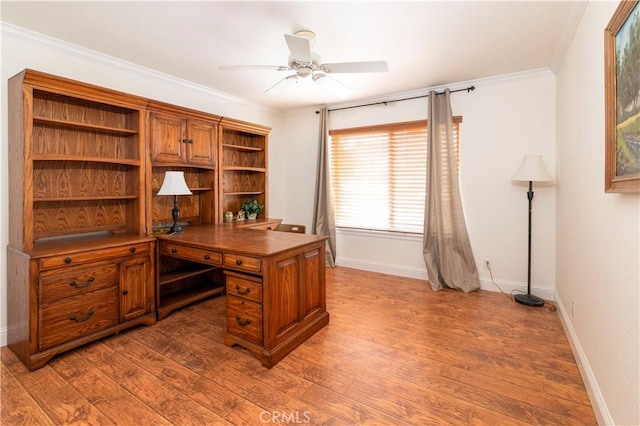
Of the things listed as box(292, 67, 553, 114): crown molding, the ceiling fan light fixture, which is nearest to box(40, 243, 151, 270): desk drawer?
the ceiling fan light fixture

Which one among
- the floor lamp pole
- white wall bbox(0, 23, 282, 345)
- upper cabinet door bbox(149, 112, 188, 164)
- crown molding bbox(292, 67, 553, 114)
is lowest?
the floor lamp pole

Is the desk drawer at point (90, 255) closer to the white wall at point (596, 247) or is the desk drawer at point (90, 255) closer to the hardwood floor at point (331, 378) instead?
the hardwood floor at point (331, 378)

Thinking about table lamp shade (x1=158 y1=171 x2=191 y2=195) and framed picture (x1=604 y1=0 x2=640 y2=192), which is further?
table lamp shade (x1=158 y1=171 x2=191 y2=195)

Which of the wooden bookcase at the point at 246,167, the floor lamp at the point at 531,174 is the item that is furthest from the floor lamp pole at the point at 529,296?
the wooden bookcase at the point at 246,167

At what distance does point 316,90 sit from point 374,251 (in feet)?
8.04

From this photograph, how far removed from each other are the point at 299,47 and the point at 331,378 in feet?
7.59

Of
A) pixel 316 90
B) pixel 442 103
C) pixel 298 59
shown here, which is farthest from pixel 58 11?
pixel 442 103

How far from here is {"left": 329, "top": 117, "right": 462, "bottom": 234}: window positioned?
4160mm

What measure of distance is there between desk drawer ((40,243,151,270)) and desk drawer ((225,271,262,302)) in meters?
0.99

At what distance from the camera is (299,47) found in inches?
84.4

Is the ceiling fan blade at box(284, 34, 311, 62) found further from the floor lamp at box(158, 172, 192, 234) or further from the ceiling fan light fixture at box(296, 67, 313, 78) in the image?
the floor lamp at box(158, 172, 192, 234)

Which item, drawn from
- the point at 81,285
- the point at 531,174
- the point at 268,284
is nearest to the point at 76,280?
the point at 81,285

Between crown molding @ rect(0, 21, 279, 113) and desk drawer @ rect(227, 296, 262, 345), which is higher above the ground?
crown molding @ rect(0, 21, 279, 113)

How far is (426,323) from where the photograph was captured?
2.86 m
